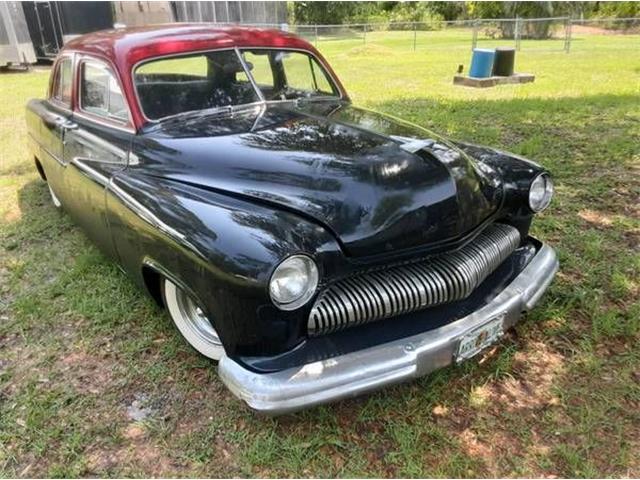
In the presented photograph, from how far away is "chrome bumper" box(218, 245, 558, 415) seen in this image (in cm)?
196

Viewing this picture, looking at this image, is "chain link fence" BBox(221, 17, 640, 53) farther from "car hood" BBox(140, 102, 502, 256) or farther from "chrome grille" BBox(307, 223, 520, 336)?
"chrome grille" BBox(307, 223, 520, 336)

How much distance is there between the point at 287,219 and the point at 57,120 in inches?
104

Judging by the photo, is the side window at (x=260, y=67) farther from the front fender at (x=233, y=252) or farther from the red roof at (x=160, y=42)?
the front fender at (x=233, y=252)

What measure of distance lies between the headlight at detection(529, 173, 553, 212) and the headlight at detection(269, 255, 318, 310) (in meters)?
1.47

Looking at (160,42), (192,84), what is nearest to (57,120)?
(160,42)

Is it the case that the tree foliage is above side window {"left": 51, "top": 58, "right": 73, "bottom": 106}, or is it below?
below

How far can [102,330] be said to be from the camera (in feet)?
9.86

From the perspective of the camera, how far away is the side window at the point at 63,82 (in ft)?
13.1

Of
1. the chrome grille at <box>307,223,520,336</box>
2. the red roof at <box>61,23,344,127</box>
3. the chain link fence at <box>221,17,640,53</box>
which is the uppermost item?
the red roof at <box>61,23,344,127</box>

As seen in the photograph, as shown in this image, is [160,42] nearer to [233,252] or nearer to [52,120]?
[52,120]

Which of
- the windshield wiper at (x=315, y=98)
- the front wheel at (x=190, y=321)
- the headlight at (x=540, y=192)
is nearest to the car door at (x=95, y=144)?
the front wheel at (x=190, y=321)

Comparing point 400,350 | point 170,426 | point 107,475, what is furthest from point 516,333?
point 107,475

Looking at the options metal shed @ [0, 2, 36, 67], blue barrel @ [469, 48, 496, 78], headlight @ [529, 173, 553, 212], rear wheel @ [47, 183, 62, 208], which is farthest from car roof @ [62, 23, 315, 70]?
metal shed @ [0, 2, 36, 67]

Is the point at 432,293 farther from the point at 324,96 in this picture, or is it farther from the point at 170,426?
the point at 324,96
